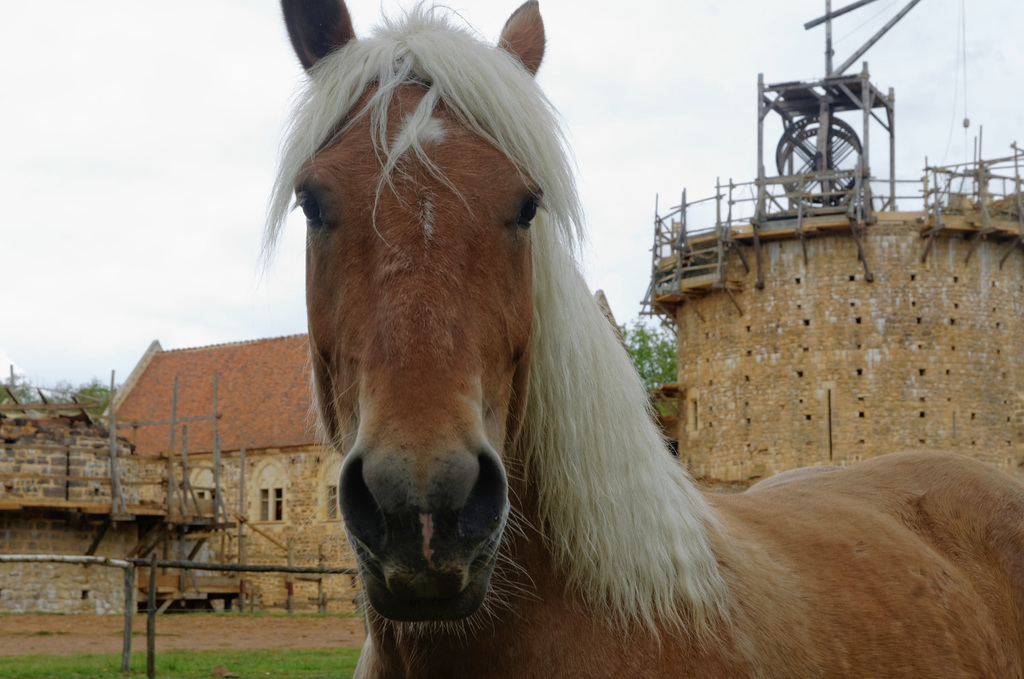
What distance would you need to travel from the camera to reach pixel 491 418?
177 centimetres

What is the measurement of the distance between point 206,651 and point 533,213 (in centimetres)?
1183

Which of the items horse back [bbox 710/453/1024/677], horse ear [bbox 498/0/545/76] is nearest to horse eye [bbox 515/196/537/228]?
horse ear [bbox 498/0/545/76]

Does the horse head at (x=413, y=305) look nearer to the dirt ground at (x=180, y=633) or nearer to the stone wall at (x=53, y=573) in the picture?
the dirt ground at (x=180, y=633)

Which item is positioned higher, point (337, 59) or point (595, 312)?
point (337, 59)

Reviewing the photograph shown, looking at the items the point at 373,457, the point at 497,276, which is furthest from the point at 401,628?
the point at 497,276

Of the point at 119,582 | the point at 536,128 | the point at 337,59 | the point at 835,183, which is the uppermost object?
the point at 835,183

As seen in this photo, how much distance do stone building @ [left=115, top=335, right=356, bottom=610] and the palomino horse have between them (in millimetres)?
27630

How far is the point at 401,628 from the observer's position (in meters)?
1.99

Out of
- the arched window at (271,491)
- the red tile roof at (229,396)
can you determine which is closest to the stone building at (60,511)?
the arched window at (271,491)

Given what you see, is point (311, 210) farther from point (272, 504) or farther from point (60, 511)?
point (272, 504)

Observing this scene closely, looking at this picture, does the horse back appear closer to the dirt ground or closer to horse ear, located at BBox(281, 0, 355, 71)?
horse ear, located at BBox(281, 0, 355, 71)

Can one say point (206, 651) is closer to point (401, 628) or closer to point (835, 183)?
point (401, 628)

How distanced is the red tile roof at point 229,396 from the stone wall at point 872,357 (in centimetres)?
1559

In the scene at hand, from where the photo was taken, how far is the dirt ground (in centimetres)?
1310
